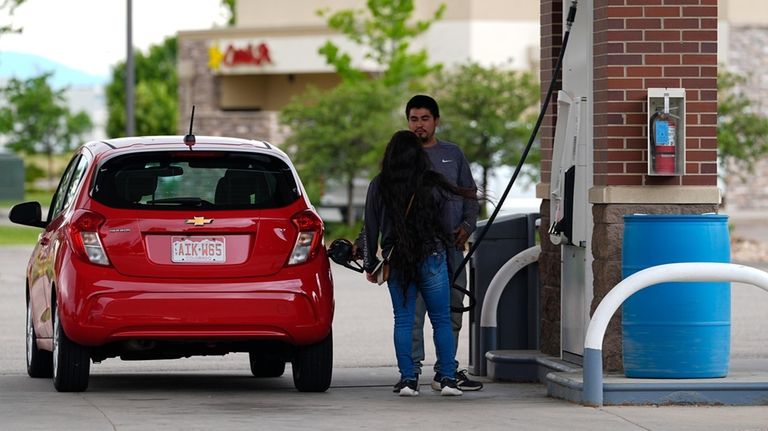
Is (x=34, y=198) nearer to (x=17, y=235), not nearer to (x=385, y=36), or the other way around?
(x=385, y=36)

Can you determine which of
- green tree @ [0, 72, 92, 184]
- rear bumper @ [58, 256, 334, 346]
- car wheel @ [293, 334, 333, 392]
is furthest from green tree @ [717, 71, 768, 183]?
green tree @ [0, 72, 92, 184]

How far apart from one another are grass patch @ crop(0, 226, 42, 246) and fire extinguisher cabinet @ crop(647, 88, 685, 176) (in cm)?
2503

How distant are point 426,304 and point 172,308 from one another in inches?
60.5

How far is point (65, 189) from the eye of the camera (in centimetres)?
1159

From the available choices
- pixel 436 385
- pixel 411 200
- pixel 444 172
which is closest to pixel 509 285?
pixel 436 385

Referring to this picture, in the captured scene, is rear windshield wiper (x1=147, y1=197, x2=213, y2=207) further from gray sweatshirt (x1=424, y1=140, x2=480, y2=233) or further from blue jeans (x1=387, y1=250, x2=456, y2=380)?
gray sweatshirt (x1=424, y1=140, x2=480, y2=233)

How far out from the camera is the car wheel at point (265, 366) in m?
12.2

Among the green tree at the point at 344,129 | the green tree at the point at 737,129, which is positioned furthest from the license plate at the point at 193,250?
the green tree at the point at 737,129

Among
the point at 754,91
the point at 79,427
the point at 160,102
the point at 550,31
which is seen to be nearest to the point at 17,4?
the point at 754,91

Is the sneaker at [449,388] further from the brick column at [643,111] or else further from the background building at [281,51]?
the background building at [281,51]

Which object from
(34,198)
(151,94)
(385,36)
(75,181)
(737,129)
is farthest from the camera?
(151,94)

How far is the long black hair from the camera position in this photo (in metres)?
10.3

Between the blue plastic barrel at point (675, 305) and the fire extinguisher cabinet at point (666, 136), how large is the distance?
49cm

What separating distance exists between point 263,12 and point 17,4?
20.8 metres
